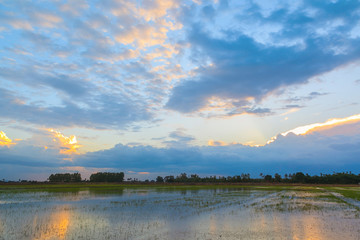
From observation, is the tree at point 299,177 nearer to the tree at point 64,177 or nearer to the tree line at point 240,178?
the tree line at point 240,178

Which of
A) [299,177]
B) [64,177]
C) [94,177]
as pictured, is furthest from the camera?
[299,177]

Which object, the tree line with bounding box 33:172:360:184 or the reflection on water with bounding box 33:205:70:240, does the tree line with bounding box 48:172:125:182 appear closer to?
the tree line with bounding box 33:172:360:184

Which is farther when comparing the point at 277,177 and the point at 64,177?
the point at 277,177

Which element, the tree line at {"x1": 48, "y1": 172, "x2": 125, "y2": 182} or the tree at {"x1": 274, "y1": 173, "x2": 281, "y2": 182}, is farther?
the tree at {"x1": 274, "y1": 173, "x2": 281, "y2": 182}

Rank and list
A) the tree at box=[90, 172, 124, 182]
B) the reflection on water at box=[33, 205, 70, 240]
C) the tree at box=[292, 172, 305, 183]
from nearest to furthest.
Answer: the reflection on water at box=[33, 205, 70, 240] → the tree at box=[90, 172, 124, 182] → the tree at box=[292, 172, 305, 183]

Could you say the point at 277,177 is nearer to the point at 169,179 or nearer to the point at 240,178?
the point at 240,178

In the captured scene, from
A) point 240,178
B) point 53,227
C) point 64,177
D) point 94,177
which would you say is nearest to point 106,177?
point 94,177

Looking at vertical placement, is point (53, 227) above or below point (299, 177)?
below

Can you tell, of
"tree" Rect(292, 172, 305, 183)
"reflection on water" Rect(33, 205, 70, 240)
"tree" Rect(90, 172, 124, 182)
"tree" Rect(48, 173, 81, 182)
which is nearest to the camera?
"reflection on water" Rect(33, 205, 70, 240)

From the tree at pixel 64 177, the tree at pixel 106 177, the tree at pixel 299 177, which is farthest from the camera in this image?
the tree at pixel 299 177

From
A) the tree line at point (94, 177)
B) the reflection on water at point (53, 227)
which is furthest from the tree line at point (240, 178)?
the reflection on water at point (53, 227)

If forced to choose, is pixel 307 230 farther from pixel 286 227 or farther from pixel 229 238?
pixel 229 238

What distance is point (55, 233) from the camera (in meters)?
13.3

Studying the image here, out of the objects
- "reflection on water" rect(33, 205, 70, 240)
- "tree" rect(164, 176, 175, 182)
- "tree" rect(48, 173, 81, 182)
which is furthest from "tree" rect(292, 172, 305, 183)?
"reflection on water" rect(33, 205, 70, 240)
